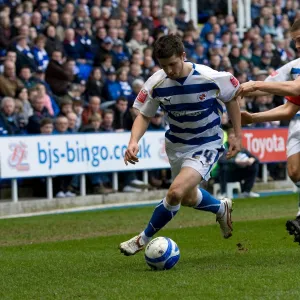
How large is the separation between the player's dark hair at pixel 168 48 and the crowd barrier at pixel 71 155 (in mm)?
8765

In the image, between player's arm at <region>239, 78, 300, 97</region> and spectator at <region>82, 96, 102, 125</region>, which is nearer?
player's arm at <region>239, 78, 300, 97</region>

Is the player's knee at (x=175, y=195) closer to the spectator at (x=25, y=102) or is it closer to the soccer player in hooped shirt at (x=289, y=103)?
the soccer player in hooped shirt at (x=289, y=103)

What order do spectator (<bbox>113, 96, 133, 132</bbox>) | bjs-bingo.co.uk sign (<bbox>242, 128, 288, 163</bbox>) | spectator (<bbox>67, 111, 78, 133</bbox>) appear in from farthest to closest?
bjs-bingo.co.uk sign (<bbox>242, 128, 288, 163</bbox>), spectator (<bbox>113, 96, 133, 132</bbox>), spectator (<bbox>67, 111, 78, 133</bbox>)

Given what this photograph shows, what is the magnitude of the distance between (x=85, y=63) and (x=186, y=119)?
11.7m

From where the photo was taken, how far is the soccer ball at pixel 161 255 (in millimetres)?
9352

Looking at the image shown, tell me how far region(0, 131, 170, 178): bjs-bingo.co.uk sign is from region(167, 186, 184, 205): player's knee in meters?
8.62

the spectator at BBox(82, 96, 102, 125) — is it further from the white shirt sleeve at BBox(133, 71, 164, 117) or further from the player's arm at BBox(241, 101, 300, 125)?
the white shirt sleeve at BBox(133, 71, 164, 117)

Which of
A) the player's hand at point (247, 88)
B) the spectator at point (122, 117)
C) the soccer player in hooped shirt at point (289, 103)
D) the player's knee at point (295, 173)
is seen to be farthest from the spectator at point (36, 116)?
the player's hand at point (247, 88)

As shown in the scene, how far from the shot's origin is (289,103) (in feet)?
36.4

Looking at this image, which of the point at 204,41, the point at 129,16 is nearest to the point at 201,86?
the point at 129,16

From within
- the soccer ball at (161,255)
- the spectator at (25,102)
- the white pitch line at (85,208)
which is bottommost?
the white pitch line at (85,208)

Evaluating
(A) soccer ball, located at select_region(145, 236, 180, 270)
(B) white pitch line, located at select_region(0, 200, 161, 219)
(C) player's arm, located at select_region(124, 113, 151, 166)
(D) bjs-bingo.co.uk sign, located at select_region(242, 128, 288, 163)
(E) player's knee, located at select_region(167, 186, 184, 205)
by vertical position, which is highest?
(C) player's arm, located at select_region(124, 113, 151, 166)

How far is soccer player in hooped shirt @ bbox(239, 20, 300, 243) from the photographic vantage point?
9.75 m

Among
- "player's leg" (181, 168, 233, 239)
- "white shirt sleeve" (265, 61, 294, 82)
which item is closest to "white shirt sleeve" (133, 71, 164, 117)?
"player's leg" (181, 168, 233, 239)
